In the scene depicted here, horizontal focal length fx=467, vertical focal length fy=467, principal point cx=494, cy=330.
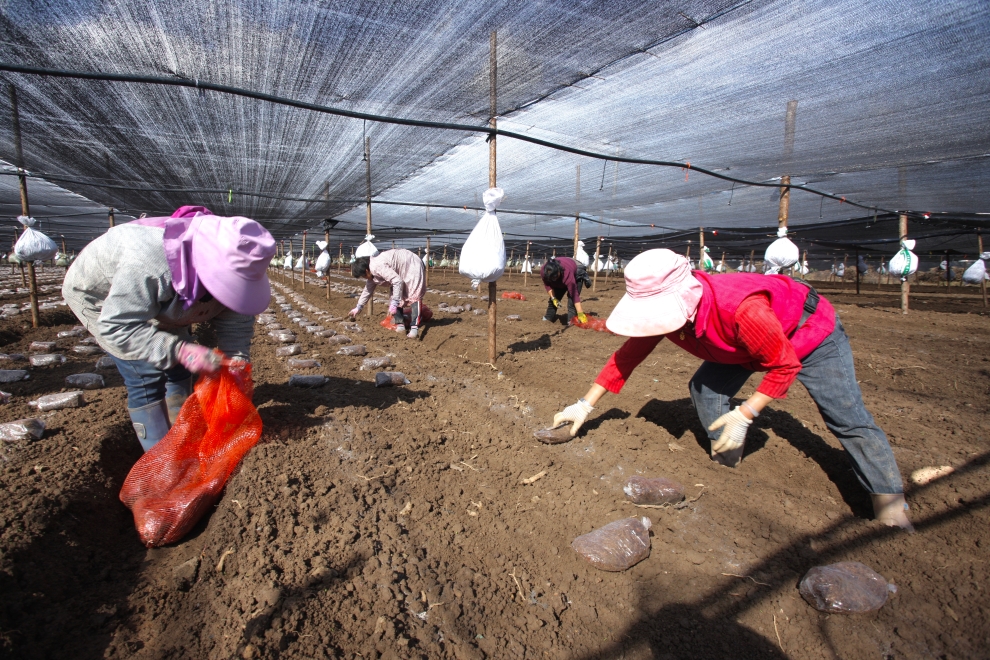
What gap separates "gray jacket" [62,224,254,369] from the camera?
1762mm

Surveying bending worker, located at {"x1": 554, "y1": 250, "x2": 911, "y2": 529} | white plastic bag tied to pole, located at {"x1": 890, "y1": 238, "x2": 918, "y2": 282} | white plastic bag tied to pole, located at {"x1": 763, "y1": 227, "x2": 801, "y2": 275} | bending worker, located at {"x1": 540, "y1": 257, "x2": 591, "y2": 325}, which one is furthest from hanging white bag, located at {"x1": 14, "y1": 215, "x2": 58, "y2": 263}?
white plastic bag tied to pole, located at {"x1": 890, "y1": 238, "x2": 918, "y2": 282}

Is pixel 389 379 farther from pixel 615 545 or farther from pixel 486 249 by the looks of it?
pixel 615 545

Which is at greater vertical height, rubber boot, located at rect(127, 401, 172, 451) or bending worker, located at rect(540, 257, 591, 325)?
bending worker, located at rect(540, 257, 591, 325)

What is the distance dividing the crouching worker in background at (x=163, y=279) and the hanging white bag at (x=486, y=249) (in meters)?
2.19

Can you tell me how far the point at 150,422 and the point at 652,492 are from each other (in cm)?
233

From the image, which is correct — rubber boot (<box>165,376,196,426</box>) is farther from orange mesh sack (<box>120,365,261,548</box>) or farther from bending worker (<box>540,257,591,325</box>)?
bending worker (<box>540,257,591,325</box>)

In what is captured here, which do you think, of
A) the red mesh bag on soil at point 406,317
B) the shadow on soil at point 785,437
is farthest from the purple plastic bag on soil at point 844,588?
the red mesh bag on soil at point 406,317

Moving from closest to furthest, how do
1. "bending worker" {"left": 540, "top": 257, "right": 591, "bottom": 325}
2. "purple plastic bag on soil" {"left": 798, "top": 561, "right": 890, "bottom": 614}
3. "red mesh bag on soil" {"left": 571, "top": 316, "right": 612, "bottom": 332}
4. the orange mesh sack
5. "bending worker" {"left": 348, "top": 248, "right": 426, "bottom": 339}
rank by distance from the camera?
"purple plastic bag on soil" {"left": 798, "top": 561, "right": 890, "bottom": 614} → the orange mesh sack → "bending worker" {"left": 348, "top": 248, "right": 426, "bottom": 339} → "bending worker" {"left": 540, "top": 257, "right": 591, "bottom": 325} → "red mesh bag on soil" {"left": 571, "top": 316, "right": 612, "bottom": 332}

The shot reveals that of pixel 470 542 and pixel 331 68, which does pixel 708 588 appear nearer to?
pixel 470 542

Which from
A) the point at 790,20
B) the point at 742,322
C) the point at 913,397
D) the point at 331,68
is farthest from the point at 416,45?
the point at 913,397

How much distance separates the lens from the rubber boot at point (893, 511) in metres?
1.98

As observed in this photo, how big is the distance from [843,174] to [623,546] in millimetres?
6605

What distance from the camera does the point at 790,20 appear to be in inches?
115

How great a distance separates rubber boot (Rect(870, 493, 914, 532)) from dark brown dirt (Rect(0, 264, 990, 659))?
0.09 meters
